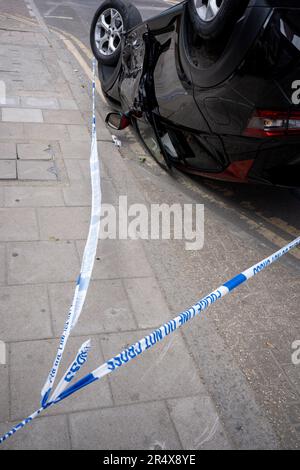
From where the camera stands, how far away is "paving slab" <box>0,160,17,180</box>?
220 inches

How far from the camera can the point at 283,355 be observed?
12.6 feet

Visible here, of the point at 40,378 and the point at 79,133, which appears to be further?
the point at 79,133

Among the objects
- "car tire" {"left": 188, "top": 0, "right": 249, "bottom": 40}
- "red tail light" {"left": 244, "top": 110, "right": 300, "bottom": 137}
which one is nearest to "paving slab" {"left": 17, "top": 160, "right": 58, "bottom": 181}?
"car tire" {"left": 188, "top": 0, "right": 249, "bottom": 40}

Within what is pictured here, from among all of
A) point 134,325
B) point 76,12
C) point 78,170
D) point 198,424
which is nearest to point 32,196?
point 78,170

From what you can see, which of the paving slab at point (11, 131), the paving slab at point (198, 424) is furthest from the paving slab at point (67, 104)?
the paving slab at point (198, 424)

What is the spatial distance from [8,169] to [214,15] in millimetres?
2614

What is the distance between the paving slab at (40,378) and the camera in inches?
124

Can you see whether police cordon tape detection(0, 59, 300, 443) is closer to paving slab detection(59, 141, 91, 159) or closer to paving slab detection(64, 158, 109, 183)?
paving slab detection(64, 158, 109, 183)

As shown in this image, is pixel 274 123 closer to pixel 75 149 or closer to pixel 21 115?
pixel 75 149

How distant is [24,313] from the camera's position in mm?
3797

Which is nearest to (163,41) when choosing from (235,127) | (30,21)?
(235,127)

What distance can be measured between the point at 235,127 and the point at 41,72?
203 inches

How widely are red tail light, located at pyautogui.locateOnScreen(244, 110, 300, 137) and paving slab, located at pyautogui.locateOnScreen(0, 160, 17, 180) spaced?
252 centimetres

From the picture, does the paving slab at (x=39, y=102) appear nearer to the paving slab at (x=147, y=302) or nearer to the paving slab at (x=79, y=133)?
the paving slab at (x=79, y=133)
